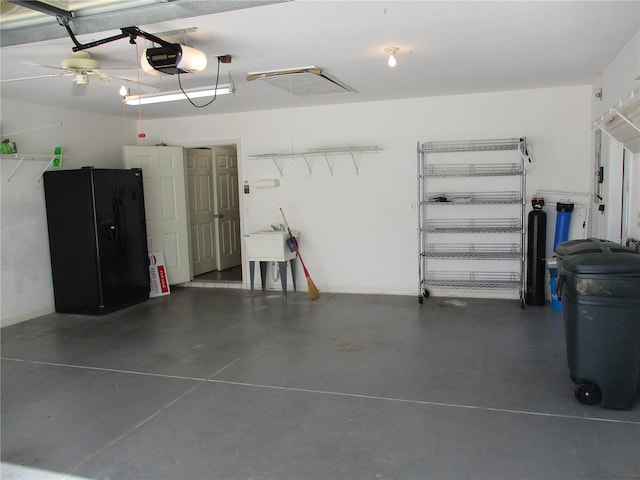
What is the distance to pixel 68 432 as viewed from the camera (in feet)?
10.1

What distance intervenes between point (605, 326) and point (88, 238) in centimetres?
530

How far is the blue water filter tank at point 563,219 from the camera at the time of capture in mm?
5531

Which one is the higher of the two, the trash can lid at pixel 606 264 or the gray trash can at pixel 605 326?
the trash can lid at pixel 606 264

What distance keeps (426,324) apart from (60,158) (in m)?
4.69

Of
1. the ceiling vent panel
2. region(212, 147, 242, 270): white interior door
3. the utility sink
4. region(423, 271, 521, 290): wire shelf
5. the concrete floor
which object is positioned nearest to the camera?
the concrete floor

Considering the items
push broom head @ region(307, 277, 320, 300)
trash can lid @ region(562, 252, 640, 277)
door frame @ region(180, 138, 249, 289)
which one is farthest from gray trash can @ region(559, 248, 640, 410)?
door frame @ region(180, 138, 249, 289)

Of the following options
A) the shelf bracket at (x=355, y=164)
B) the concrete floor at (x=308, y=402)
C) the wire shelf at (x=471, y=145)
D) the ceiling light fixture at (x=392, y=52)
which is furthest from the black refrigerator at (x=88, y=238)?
the wire shelf at (x=471, y=145)

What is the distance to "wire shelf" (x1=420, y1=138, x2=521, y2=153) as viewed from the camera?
5814 mm

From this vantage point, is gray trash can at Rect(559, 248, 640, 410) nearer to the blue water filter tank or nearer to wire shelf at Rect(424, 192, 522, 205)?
the blue water filter tank

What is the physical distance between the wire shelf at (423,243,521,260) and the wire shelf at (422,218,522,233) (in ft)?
0.74

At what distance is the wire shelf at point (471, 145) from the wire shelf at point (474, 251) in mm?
1145

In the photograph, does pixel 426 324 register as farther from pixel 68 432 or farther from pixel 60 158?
pixel 60 158

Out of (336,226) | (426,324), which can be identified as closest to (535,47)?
(426,324)

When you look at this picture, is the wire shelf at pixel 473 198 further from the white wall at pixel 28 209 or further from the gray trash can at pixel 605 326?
the white wall at pixel 28 209
